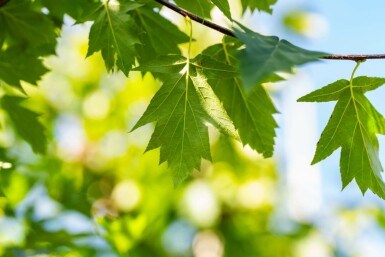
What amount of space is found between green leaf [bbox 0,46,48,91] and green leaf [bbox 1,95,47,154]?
115 millimetres

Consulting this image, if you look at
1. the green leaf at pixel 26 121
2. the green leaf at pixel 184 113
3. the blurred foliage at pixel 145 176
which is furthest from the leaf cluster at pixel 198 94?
the blurred foliage at pixel 145 176

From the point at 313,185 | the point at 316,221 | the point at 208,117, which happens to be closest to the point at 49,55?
the point at 208,117

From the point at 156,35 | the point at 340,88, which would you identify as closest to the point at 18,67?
the point at 156,35

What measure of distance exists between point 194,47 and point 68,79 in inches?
31.7

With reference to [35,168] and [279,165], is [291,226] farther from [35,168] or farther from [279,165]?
[35,168]

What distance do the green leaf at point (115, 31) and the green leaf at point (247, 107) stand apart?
17 centimetres

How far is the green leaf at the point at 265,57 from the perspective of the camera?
61 cm

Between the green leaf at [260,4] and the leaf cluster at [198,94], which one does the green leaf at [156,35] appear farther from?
the green leaf at [260,4]

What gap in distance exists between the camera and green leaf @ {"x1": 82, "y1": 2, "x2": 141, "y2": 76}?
0.92 meters

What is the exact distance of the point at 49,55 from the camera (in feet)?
3.97

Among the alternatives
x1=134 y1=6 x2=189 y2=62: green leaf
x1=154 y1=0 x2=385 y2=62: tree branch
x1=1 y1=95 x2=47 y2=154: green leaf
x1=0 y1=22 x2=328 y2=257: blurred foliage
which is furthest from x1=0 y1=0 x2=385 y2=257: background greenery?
x1=154 y1=0 x2=385 y2=62: tree branch

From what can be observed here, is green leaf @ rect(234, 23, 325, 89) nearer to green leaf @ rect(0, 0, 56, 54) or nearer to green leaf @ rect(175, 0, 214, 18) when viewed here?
green leaf @ rect(175, 0, 214, 18)

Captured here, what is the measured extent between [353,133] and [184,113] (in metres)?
0.29

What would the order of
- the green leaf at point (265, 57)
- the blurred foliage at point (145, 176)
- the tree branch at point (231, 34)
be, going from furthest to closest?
the blurred foliage at point (145, 176) → the tree branch at point (231, 34) → the green leaf at point (265, 57)
